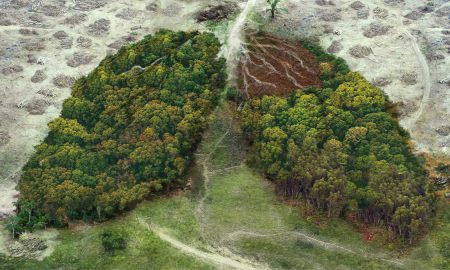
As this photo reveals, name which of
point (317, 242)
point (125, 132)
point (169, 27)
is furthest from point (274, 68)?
point (317, 242)

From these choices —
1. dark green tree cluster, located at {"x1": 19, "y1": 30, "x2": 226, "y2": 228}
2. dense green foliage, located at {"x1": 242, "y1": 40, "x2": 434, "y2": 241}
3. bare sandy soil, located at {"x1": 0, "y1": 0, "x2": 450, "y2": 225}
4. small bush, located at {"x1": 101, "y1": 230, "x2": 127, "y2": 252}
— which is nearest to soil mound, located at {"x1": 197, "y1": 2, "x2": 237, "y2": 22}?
bare sandy soil, located at {"x1": 0, "y1": 0, "x2": 450, "y2": 225}

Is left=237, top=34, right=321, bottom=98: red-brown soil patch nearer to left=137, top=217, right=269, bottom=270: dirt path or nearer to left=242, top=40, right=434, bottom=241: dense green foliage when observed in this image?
left=242, top=40, right=434, bottom=241: dense green foliage

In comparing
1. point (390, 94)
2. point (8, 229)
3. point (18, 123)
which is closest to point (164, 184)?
point (8, 229)

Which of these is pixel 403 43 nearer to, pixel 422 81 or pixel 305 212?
pixel 422 81

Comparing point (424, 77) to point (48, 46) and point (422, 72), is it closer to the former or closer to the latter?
point (422, 72)

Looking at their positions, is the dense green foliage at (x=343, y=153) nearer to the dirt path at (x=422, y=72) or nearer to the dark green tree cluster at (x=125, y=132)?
the dirt path at (x=422, y=72)

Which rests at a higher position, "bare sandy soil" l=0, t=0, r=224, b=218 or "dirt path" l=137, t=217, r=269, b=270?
"bare sandy soil" l=0, t=0, r=224, b=218

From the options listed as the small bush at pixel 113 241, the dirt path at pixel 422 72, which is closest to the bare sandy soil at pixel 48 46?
the small bush at pixel 113 241
